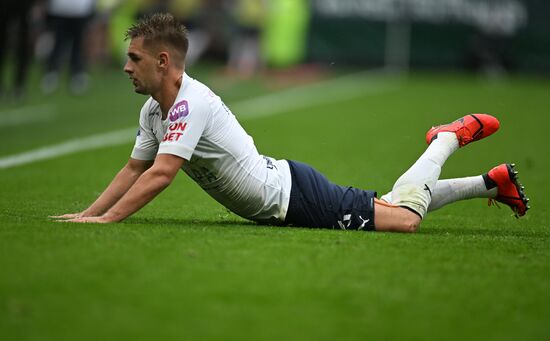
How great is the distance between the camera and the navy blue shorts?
6.75 m

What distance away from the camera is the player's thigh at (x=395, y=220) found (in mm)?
6781

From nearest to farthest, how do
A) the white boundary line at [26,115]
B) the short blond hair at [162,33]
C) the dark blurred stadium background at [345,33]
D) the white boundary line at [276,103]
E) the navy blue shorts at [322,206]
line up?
1. the short blond hair at [162,33]
2. the navy blue shorts at [322,206]
3. the white boundary line at [276,103]
4. the white boundary line at [26,115]
5. the dark blurred stadium background at [345,33]

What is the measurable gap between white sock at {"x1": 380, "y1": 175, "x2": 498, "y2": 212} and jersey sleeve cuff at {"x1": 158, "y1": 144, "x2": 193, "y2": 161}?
1468mm

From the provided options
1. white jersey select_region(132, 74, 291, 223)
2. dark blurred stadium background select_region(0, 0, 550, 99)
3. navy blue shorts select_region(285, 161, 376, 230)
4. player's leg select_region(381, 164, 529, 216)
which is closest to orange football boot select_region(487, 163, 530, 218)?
player's leg select_region(381, 164, 529, 216)

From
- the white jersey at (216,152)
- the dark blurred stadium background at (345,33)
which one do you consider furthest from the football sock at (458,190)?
the dark blurred stadium background at (345,33)

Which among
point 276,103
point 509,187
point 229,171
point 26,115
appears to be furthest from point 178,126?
point 276,103

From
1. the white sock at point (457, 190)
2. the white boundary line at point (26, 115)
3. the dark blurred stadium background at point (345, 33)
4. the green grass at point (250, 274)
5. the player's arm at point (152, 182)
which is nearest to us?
the green grass at point (250, 274)

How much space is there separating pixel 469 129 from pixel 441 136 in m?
0.19

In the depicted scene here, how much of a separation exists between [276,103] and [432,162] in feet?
41.4

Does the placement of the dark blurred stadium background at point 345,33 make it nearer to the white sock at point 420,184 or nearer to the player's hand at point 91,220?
the white sock at point 420,184

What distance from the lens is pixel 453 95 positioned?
21.4m

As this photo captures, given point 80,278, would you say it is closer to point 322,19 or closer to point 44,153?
point 44,153

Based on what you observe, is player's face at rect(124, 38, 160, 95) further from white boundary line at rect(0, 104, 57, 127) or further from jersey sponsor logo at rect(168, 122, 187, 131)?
white boundary line at rect(0, 104, 57, 127)

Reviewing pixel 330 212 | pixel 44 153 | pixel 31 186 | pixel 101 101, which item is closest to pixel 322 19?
pixel 101 101
